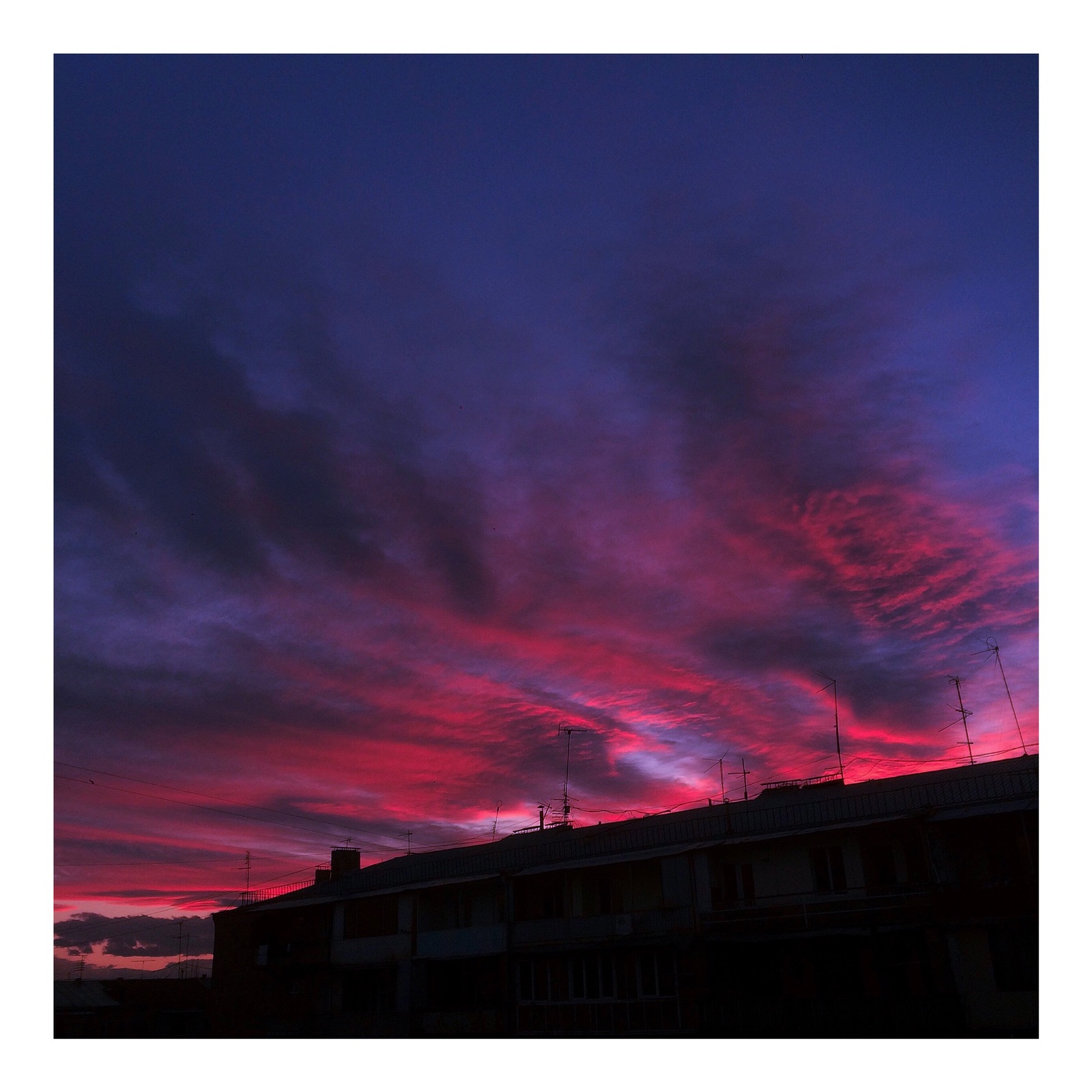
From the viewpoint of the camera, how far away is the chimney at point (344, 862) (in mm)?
56250

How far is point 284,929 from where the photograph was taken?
4828 centimetres

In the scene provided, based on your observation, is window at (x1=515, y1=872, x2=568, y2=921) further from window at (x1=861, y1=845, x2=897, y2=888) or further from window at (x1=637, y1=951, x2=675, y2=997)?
window at (x1=861, y1=845, x2=897, y2=888)

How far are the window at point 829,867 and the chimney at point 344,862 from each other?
105 ft

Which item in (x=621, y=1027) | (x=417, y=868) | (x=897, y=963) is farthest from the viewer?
(x=417, y=868)

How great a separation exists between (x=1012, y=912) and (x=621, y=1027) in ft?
47.7

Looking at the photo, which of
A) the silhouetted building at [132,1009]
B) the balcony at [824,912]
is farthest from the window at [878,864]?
the silhouetted building at [132,1009]

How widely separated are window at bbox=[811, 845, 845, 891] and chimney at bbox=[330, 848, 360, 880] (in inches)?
1257

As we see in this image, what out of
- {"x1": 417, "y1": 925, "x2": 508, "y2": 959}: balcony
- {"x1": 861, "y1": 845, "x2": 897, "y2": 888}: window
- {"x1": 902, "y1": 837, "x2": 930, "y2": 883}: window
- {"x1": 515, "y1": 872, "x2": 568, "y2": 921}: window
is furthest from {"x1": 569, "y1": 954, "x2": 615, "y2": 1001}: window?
{"x1": 902, "y1": 837, "x2": 930, "y2": 883}: window

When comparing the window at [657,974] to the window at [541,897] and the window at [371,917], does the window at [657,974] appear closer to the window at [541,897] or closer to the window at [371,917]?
the window at [541,897]

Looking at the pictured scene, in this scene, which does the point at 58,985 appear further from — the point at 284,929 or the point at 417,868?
the point at 417,868

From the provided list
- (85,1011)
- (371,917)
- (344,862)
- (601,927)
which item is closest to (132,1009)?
(85,1011)

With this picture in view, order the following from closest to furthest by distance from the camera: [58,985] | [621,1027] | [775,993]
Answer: [775,993], [621,1027], [58,985]

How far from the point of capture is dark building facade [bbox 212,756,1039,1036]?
27.3 m

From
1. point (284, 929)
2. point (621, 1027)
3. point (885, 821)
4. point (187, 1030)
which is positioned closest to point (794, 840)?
point (885, 821)
